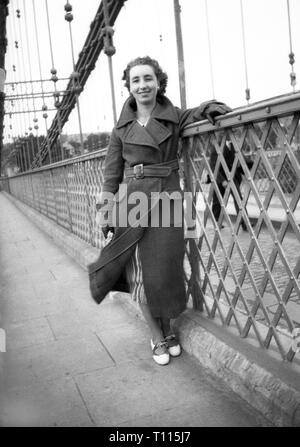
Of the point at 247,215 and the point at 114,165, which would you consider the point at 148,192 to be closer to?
the point at 114,165

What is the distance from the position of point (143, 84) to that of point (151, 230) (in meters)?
0.62

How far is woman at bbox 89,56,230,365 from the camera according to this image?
205 cm

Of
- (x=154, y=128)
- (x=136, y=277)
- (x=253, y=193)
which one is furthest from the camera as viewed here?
(x=136, y=277)

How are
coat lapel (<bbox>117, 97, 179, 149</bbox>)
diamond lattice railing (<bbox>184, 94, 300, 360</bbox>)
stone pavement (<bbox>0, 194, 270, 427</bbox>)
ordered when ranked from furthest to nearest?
coat lapel (<bbox>117, 97, 179, 149</bbox>), stone pavement (<bbox>0, 194, 270, 427</bbox>), diamond lattice railing (<bbox>184, 94, 300, 360</bbox>)

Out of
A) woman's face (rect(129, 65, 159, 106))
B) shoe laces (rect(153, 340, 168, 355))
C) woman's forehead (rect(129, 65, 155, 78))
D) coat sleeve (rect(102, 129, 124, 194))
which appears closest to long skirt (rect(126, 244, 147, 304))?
shoe laces (rect(153, 340, 168, 355))

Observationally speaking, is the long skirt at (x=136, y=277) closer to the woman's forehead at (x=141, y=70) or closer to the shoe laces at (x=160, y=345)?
the shoe laces at (x=160, y=345)

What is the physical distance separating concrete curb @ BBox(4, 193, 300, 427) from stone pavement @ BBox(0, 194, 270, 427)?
45 millimetres

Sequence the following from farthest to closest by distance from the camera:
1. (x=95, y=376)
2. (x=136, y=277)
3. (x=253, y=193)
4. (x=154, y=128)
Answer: (x=136, y=277) → (x=95, y=376) → (x=154, y=128) → (x=253, y=193)

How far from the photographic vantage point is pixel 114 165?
7.22 ft

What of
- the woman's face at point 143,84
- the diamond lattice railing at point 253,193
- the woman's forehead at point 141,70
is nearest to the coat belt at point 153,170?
the diamond lattice railing at point 253,193

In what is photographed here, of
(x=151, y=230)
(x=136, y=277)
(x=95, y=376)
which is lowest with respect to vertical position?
(x=95, y=376)

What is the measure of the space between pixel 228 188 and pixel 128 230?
0.50m

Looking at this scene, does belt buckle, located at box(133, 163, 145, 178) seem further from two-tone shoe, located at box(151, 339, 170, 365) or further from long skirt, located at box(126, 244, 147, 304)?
two-tone shoe, located at box(151, 339, 170, 365)

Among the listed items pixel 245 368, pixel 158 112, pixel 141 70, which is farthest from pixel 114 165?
pixel 245 368
